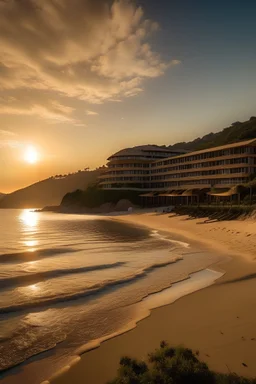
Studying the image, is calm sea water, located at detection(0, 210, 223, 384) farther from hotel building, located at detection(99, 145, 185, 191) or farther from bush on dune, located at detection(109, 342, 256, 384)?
hotel building, located at detection(99, 145, 185, 191)

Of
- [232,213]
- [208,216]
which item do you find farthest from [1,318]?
[208,216]

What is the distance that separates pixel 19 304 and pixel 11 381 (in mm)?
5703

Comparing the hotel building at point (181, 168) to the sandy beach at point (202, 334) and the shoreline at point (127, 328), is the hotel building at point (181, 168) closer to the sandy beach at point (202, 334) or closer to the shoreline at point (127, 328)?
the shoreline at point (127, 328)

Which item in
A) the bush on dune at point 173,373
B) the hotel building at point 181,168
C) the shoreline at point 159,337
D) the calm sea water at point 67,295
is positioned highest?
the hotel building at point 181,168

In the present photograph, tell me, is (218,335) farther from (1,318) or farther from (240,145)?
(240,145)

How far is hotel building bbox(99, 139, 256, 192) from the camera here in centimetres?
7350

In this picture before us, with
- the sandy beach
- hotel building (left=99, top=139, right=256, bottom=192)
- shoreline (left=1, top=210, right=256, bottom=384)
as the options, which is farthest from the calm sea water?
hotel building (left=99, top=139, right=256, bottom=192)

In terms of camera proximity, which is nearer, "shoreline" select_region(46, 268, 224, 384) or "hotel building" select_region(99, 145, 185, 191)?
"shoreline" select_region(46, 268, 224, 384)

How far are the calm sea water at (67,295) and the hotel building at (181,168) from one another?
173 ft

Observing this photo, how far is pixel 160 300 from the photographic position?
42.4ft

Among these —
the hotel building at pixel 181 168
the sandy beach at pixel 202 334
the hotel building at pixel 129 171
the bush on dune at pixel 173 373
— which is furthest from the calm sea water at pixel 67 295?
the hotel building at pixel 129 171

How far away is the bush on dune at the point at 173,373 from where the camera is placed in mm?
6148

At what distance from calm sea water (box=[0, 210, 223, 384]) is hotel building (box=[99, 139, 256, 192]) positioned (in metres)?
52.7

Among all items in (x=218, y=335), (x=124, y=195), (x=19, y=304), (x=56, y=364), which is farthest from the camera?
(x=124, y=195)
